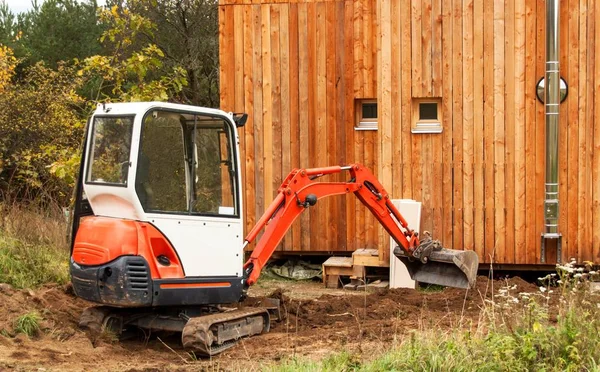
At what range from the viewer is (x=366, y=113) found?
45.3 feet

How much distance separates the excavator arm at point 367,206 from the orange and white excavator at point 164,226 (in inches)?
6.5

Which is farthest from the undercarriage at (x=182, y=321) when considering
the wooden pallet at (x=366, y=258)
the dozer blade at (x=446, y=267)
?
the wooden pallet at (x=366, y=258)

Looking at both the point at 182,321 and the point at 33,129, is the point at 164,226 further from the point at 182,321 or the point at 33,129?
the point at 33,129

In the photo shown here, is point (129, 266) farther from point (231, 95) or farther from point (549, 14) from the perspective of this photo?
point (549, 14)

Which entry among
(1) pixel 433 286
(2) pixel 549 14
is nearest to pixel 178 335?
(1) pixel 433 286

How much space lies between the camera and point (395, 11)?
1269 cm

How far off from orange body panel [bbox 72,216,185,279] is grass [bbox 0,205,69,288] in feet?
8.19

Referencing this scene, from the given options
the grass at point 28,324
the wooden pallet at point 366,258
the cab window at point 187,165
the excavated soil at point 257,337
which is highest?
the cab window at point 187,165

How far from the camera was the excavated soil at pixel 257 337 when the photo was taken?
7.85 m

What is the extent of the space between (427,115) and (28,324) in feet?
21.2

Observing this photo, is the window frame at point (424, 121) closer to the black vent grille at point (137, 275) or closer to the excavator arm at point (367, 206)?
the excavator arm at point (367, 206)

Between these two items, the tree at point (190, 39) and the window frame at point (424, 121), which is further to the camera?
the tree at point (190, 39)

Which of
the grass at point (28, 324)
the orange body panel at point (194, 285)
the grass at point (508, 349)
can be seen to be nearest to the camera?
the grass at point (508, 349)

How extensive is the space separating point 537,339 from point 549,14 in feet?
22.3
